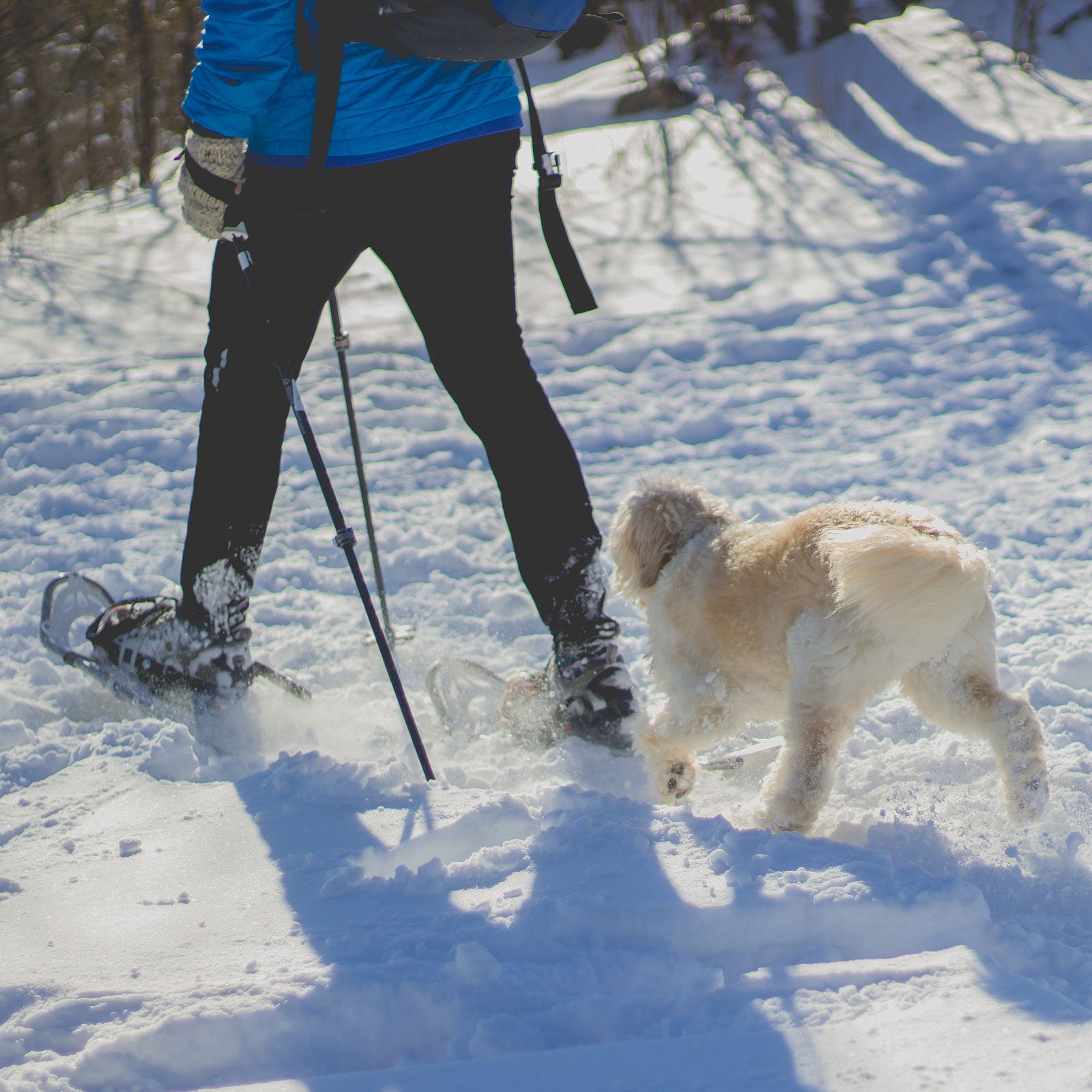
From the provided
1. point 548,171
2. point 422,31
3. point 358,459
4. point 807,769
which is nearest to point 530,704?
point 807,769

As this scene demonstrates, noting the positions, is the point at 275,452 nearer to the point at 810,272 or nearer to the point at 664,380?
the point at 664,380

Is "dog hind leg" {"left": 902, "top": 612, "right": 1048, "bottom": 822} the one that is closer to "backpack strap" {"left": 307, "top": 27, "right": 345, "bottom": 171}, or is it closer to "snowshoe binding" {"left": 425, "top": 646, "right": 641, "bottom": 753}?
"snowshoe binding" {"left": 425, "top": 646, "right": 641, "bottom": 753}

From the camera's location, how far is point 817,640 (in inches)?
95.2

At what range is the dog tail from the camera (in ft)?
7.26

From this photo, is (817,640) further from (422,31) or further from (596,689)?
(422,31)

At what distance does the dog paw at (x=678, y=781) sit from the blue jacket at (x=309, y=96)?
1628mm

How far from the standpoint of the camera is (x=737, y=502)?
4.55m

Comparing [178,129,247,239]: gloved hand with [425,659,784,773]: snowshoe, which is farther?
[425,659,784,773]: snowshoe

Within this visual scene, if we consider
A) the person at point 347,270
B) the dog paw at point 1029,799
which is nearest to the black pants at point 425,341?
the person at point 347,270

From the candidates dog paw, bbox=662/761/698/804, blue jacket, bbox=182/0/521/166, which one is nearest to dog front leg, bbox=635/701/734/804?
dog paw, bbox=662/761/698/804

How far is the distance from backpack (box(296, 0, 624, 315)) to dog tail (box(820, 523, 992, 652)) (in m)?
1.25

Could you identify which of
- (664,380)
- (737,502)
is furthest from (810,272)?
(737,502)

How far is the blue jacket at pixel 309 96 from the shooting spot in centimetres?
234

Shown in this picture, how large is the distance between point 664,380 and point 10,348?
12.0 feet
